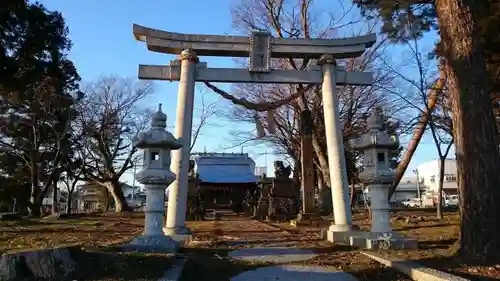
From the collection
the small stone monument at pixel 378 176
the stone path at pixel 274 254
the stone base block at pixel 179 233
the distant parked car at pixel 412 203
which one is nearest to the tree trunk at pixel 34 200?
the stone base block at pixel 179 233

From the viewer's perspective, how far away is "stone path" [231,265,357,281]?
644 cm

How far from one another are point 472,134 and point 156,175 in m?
5.63

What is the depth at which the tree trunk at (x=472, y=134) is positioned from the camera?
6.64m

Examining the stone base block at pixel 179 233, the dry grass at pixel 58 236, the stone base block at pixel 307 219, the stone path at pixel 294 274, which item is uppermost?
the stone base block at pixel 307 219

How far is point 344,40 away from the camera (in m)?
12.5

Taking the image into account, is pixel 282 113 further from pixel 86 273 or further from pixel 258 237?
pixel 86 273

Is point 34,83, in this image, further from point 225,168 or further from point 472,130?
point 225,168

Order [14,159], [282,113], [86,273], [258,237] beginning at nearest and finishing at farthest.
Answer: [86,273]
[258,237]
[282,113]
[14,159]

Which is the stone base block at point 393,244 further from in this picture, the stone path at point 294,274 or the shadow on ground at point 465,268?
the stone path at point 294,274

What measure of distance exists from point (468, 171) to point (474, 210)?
59 cm

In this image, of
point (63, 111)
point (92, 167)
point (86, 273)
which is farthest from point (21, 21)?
point (92, 167)

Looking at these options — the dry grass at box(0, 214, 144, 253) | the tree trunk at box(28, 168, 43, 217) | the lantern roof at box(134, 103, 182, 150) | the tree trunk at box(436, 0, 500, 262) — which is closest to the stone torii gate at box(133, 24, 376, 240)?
the lantern roof at box(134, 103, 182, 150)

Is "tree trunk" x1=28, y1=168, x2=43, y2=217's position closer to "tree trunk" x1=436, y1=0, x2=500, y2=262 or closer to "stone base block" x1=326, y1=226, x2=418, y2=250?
"stone base block" x1=326, y1=226, x2=418, y2=250

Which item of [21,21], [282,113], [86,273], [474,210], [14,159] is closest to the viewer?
[86,273]
